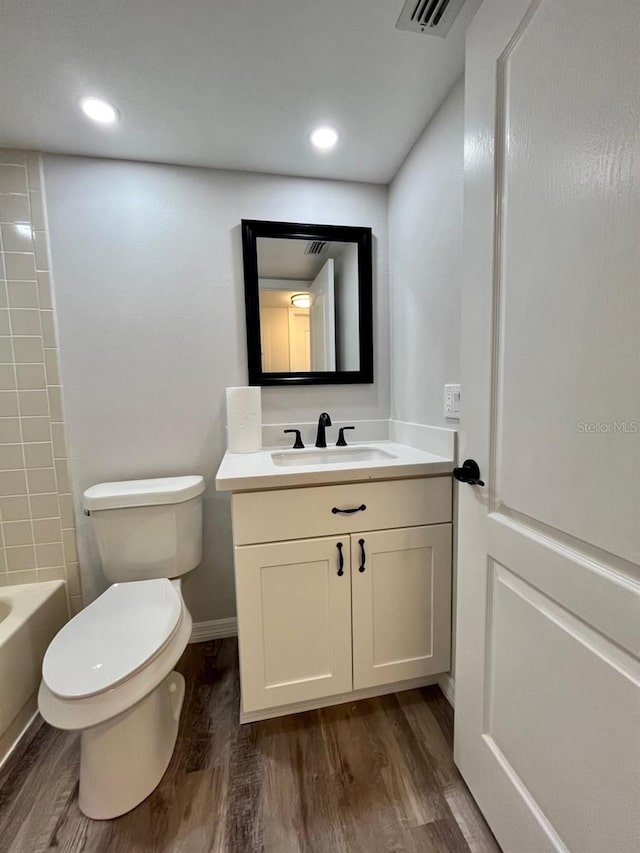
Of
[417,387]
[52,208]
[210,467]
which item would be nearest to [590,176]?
[417,387]

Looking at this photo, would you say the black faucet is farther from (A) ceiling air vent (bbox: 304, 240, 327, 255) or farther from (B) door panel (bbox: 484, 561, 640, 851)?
(B) door panel (bbox: 484, 561, 640, 851)

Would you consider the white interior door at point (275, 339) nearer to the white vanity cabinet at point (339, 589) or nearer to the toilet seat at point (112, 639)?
the white vanity cabinet at point (339, 589)

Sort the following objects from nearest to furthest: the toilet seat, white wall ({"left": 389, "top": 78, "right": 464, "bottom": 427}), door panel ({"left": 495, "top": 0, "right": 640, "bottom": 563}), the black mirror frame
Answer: door panel ({"left": 495, "top": 0, "right": 640, "bottom": 563}) < the toilet seat < white wall ({"left": 389, "top": 78, "right": 464, "bottom": 427}) < the black mirror frame

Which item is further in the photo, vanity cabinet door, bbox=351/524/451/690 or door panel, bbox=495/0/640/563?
vanity cabinet door, bbox=351/524/451/690

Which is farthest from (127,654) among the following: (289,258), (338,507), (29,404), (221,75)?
(221,75)

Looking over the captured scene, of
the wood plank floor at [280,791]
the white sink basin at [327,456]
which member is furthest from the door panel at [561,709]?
the white sink basin at [327,456]

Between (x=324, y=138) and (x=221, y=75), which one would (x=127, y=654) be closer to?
(x=221, y=75)

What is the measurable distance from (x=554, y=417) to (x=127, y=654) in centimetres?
119

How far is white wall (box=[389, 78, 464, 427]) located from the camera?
3.97 ft

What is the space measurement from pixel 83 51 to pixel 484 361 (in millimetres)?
1413

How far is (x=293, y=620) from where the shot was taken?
117 centimetres

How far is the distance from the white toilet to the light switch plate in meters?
1.03

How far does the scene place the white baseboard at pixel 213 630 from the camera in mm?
1683

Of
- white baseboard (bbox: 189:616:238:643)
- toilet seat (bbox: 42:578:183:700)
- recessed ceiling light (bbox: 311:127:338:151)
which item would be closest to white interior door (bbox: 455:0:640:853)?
recessed ceiling light (bbox: 311:127:338:151)
